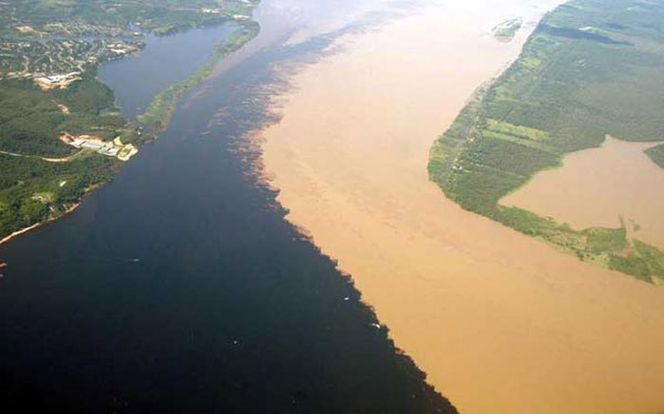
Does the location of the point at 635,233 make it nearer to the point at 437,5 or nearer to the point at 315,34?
the point at 315,34

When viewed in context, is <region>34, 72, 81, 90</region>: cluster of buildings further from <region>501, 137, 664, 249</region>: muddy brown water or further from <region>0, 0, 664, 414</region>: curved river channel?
<region>501, 137, 664, 249</region>: muddy brown water

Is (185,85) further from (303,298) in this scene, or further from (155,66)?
(303,298)

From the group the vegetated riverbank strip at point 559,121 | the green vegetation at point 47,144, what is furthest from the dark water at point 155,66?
the vegetated riverbank strip at point 559,121

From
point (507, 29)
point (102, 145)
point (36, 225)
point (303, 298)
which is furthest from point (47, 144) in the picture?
point (507, 29)

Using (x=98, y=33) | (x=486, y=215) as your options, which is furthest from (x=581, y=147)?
(x=98, y=33)

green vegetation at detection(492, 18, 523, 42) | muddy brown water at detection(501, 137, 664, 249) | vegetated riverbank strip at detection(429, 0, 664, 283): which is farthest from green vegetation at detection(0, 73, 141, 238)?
green vegetation at detection(492, 18, 523, 42)

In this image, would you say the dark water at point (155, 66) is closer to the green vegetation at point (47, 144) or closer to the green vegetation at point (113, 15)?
the green vegetation at point (47, 144)

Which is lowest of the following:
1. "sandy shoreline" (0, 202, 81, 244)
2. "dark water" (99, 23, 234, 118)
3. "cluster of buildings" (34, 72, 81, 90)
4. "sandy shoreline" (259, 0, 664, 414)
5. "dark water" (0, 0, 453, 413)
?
"sandy shoreline" (259, 0, 664, 414)
